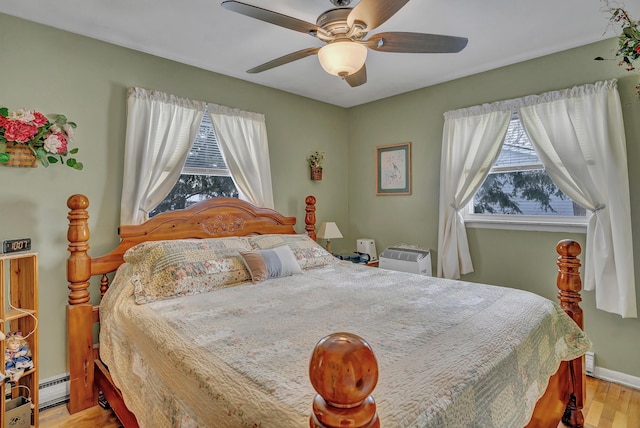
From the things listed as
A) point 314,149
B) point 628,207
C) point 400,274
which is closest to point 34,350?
point 400,274

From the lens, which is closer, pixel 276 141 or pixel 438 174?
pixel 438 174

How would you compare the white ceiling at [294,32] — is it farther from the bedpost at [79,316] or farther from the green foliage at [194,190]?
the bedpost at [79,316]

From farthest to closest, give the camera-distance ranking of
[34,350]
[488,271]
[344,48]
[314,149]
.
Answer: [314,149] → [488,271] → [34,350] → [344,48]

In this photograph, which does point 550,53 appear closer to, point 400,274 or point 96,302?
point 400,274

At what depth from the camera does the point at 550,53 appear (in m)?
2.77

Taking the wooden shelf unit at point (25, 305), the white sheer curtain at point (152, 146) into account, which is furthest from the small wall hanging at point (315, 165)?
the wooden shelf unit at point (25, 305)

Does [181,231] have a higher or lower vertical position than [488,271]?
higher

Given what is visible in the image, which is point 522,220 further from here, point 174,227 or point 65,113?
point 65,113

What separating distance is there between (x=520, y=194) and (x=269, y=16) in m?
2.61

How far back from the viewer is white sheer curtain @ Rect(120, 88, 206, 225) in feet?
8.46

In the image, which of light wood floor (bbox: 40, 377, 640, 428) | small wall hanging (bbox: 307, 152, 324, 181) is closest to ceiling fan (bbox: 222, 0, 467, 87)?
small wall hanging (bbox: 307, 152, 324, 181)

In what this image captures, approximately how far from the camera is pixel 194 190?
10.1ft

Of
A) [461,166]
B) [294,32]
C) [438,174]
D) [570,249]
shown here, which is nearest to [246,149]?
[294,32]

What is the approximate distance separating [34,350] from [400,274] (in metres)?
2.46
